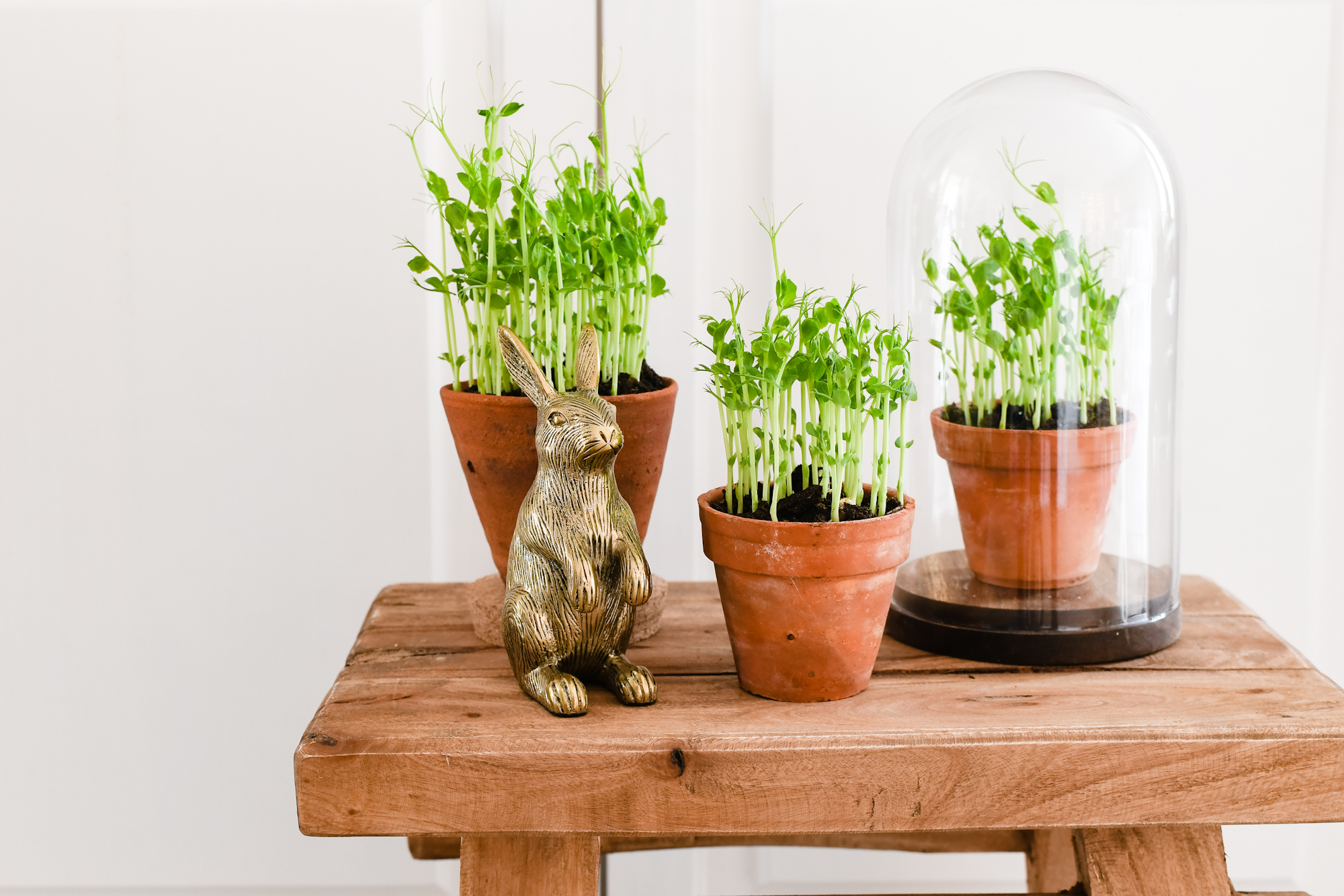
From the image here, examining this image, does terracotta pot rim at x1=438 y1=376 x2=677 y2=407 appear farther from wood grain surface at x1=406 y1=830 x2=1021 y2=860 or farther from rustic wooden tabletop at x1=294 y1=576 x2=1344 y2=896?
wood grain surface at x1=406 y1=830 x2=1021 y2=860

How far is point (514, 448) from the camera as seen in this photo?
90cm

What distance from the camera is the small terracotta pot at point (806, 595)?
2.58 feet

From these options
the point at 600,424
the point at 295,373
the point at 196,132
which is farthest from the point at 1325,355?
the point at 196,132

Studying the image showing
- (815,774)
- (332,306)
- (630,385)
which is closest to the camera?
(815,774)

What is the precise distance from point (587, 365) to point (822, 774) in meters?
0.34

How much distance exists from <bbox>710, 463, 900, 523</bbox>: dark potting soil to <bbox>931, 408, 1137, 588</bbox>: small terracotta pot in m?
0.14

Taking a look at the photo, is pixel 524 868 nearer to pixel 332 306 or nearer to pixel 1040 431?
pixel 1040 431

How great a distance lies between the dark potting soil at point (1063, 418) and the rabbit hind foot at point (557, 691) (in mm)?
426

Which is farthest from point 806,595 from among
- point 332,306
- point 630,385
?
point 332,306

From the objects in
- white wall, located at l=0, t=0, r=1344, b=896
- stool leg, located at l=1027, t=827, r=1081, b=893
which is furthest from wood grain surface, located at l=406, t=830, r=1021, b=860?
white wall, located at l=0, t=0, r=1344, b=896

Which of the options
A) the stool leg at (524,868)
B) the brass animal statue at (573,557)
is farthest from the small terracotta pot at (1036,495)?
the stool leg at (524,868)

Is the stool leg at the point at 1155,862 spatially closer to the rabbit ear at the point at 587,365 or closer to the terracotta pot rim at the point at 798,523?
the terracotta pot rim at the point at 798,523

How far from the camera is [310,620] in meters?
1.40

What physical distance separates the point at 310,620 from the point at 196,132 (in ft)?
2.02
